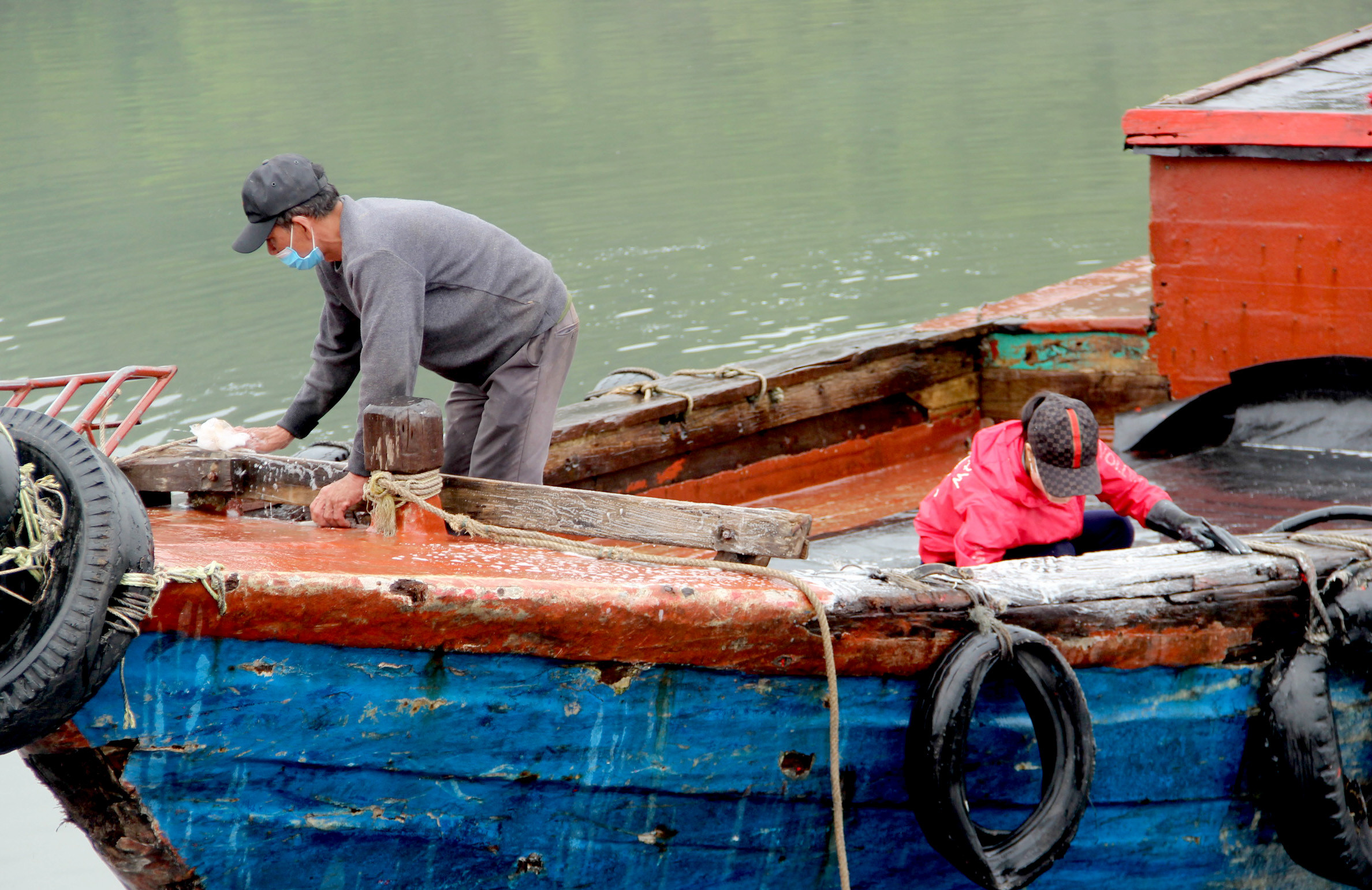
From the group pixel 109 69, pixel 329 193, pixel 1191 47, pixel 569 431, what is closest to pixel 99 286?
pixel 569 431

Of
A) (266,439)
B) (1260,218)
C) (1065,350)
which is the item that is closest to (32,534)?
(266,439)

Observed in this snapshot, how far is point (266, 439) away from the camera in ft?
12.4

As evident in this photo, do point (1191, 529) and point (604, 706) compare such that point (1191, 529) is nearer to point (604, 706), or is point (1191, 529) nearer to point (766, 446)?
point (604, 706)

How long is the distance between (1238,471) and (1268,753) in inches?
81.5

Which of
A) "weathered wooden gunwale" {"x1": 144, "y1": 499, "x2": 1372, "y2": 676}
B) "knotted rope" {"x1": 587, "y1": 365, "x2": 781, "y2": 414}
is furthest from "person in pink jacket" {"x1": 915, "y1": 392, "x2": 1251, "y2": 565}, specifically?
"knotted rope" {"x1": 587, "y1": 365, "x2": 781, "y2": 414}

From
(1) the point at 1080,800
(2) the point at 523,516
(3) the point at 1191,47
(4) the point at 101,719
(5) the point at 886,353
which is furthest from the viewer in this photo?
(3) the point at 1191,47

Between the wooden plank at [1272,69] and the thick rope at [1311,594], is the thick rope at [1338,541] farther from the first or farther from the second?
the wooden plank at [1272,69]

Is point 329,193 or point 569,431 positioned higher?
point 329,193

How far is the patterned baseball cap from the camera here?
3.51 metres

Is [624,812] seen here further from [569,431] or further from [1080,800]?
[569,431]

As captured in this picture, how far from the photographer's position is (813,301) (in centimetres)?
1094

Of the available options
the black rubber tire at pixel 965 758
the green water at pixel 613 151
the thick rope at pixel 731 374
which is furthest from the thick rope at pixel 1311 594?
the green water at pixel 613 151

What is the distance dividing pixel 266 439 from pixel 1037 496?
2.16m

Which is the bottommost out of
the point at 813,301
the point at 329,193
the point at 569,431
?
the point at 813,301
